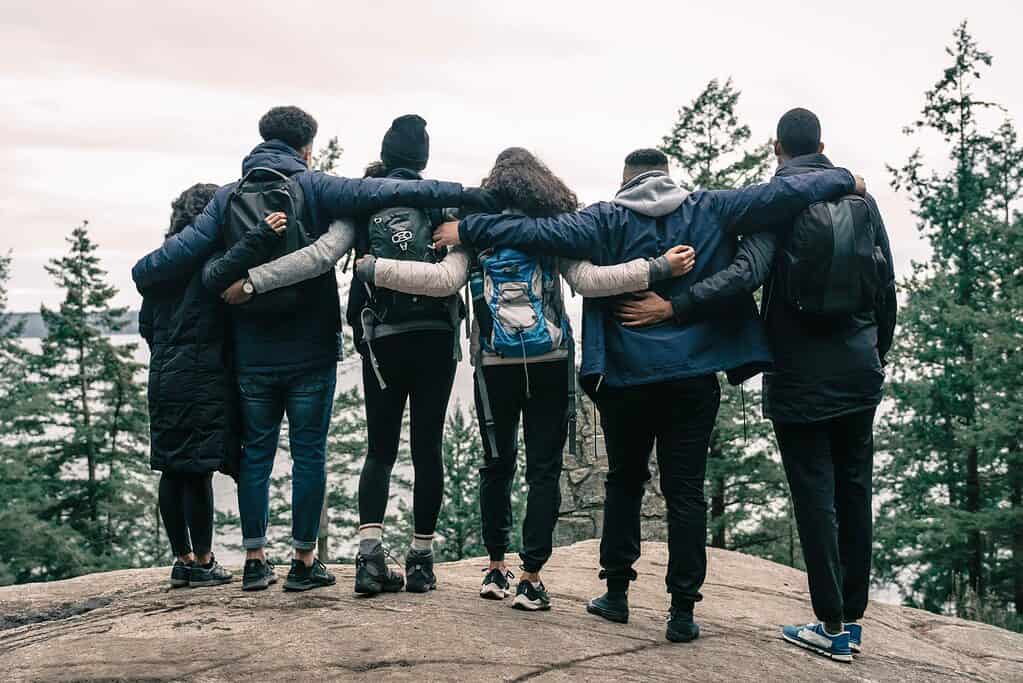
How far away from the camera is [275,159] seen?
4.93 m

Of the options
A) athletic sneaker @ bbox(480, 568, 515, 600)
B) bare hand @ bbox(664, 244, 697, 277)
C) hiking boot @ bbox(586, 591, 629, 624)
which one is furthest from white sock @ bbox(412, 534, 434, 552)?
bare hand @ bbox(664, 244, 697, 277)

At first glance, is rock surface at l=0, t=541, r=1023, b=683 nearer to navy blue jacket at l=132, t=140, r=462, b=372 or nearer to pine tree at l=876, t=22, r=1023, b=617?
navy blue jacket at l=132, t=140, r=462, b=372

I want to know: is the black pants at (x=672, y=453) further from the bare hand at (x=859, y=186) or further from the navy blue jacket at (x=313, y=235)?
the navy blue jacket at (x=313, y=235)

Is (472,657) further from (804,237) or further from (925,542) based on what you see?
(925,542)

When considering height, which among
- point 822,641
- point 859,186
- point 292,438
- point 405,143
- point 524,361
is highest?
point 405,143

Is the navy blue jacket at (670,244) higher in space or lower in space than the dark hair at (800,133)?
lower

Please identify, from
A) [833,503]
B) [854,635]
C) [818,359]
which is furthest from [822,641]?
[818,359]

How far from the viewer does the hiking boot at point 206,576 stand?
5531 millimetres

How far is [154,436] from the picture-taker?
17.2 feet

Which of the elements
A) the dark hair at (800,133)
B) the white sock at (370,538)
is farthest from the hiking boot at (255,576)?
the dark hair at (800,133)

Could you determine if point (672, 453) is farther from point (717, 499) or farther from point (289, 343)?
point (717, 499)

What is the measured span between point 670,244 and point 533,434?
1164 millimetres

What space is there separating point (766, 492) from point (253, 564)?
61.1ft

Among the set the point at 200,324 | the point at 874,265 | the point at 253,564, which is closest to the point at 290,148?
the point at 200,324
